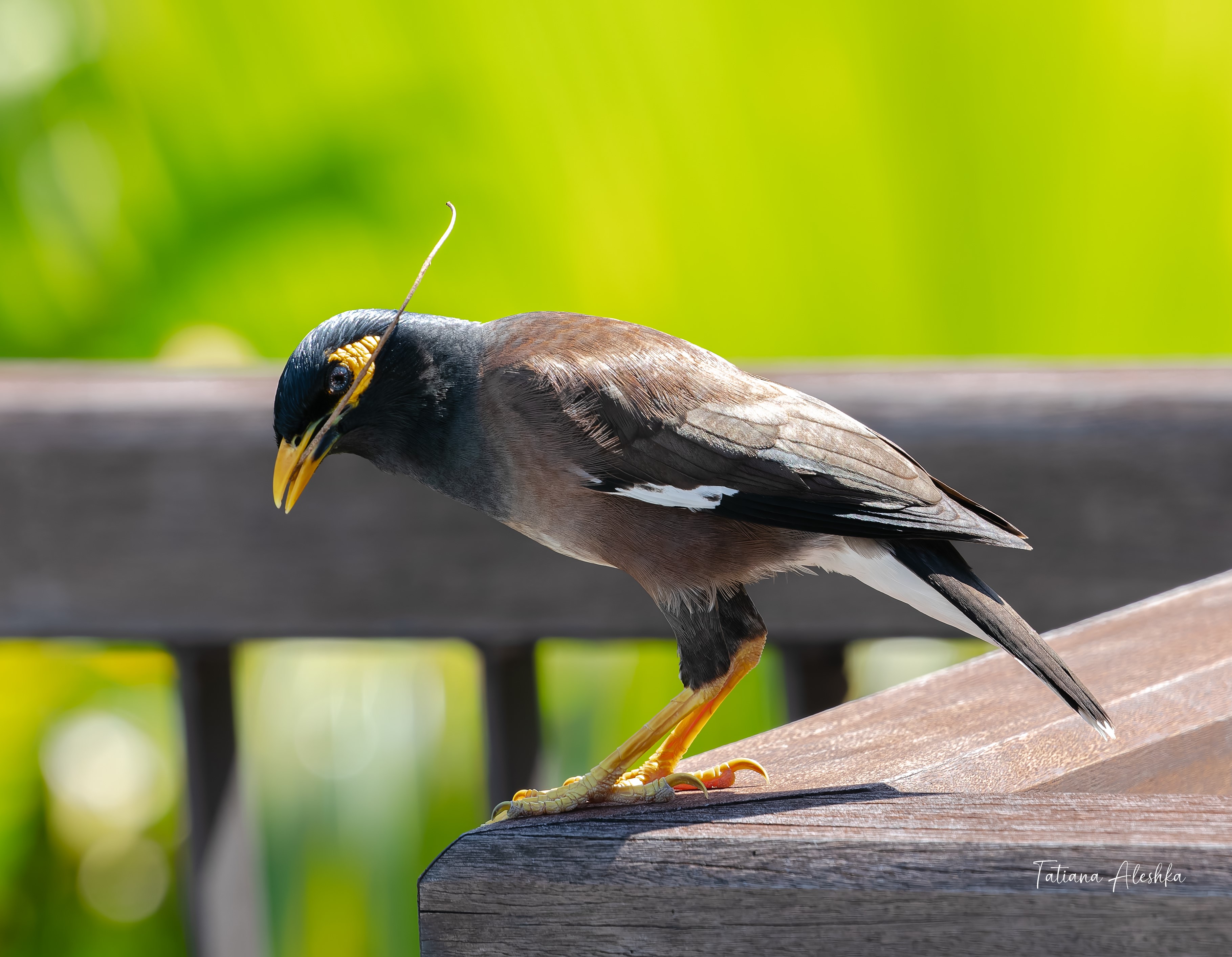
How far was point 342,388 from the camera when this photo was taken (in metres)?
1.02

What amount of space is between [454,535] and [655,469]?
1.76 feet

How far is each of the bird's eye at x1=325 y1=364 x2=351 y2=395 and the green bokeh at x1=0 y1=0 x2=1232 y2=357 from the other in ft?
2.97

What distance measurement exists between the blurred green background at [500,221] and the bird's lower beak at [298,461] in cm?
89

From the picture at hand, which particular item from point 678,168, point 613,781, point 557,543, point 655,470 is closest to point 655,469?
point 655,470

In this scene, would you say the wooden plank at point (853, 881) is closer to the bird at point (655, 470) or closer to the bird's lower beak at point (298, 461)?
the bird at point (655, 470)

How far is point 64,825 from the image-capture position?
2283mm

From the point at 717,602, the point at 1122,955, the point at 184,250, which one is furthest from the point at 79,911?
the point at 1122,955

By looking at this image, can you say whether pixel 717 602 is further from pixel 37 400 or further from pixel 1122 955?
pixel 37 400

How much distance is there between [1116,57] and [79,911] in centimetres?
204

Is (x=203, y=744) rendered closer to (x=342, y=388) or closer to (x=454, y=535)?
(x=454, y=535)

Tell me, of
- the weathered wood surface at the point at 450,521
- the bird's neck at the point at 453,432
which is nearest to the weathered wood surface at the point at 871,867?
the bird's neck at the point at 453,432

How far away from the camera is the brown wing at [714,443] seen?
3.20 feet
